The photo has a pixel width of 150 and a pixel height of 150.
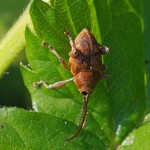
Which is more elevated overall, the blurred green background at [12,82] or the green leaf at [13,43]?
the green leaf at [13,43]

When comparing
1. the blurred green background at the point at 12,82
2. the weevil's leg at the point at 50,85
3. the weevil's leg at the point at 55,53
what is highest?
the weevil's leg at the point at 55,53

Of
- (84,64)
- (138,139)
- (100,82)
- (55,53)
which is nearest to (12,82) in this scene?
(84,64)

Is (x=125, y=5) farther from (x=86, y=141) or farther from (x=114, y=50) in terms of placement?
(x=86, y=141)

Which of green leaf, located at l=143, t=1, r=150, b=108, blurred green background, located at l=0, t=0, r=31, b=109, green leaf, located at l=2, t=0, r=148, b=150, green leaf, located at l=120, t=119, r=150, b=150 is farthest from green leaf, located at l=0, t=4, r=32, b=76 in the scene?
blurred green background, located at l=0, t=0, r=31, b=109

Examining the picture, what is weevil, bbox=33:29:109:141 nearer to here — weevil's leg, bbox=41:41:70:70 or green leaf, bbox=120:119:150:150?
weevil's leg, bbox=41:41:70:70

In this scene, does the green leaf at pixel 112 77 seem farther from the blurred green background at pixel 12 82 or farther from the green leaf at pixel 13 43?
the blurred green background at pixel 12 82

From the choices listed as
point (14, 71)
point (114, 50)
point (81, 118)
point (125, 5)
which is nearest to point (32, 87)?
point (81, 118)

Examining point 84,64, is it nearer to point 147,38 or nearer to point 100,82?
point 100,82

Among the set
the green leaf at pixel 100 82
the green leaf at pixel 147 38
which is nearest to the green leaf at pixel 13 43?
the green leaf at pixel 100 82
